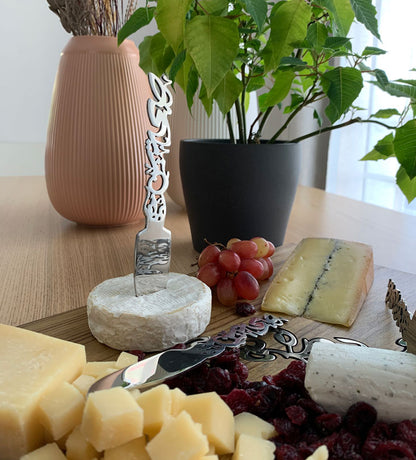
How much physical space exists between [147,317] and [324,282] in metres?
0.37

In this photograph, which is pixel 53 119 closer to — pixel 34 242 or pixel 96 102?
pixel 96 102

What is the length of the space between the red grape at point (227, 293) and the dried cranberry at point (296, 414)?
0.32m

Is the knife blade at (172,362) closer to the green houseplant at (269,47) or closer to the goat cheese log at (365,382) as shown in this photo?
the goat cheese log at (365,382)

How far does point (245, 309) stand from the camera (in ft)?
2.65

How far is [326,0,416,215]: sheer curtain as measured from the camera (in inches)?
76.7

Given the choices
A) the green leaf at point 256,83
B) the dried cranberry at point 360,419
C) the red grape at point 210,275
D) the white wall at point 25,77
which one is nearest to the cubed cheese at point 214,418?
the dried cranberry at point 360,419

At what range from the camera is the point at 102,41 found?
1.16 metres

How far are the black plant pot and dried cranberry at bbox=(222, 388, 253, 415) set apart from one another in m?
0.52

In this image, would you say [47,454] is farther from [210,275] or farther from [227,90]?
[227,90]

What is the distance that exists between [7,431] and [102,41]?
0.96m

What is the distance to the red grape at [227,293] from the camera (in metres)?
0.84

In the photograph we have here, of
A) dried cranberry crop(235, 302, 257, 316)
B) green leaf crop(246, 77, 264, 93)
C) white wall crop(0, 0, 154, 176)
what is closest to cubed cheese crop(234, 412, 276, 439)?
dried cranberry crop(235, 302, 257, 316)

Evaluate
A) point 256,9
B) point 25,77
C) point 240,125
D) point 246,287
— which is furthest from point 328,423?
point 25,77

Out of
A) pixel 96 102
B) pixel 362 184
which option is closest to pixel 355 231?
pixel 96 102
